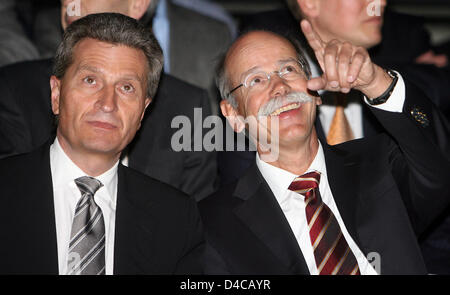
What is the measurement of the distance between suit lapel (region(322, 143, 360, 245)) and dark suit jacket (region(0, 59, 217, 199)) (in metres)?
0.83

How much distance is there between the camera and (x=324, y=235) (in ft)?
10.1

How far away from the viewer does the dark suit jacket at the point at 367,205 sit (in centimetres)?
306

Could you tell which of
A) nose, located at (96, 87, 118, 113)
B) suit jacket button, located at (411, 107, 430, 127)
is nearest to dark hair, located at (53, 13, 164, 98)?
nose, located at (96, 87, 118, 113)

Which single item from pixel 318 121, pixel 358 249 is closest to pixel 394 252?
pixel 358 249

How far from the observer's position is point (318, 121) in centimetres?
393

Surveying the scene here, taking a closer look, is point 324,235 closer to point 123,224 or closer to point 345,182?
point 345,182

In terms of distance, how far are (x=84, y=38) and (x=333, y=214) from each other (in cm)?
154

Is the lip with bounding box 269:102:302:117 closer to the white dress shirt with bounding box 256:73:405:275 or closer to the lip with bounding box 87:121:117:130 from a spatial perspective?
the white dress shirt with bounding box 256:73:405:275

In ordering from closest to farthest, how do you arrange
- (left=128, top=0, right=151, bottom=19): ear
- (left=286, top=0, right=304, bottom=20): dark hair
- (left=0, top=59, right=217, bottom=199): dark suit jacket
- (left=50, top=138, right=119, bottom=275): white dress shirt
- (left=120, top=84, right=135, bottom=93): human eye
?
(left=50, top=138, right=119, bottom=275): white dress shirt
(left=120, top=84, right=135, bottom=93): human eye
(left=0, top=59, right=217, bottom=199): dark suit jacket
(left=128, top=0, right=151, bottom=19): ear
(left=286, top=0, right=304, bottom=20): dark hair

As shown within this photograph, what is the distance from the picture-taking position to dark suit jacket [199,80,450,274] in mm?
3057

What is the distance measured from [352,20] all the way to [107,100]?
1.87 metres

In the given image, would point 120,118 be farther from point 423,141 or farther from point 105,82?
point 423,141

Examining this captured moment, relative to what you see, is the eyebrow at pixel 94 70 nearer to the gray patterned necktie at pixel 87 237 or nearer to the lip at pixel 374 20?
the gray patterned necktie at pixel 87 237
